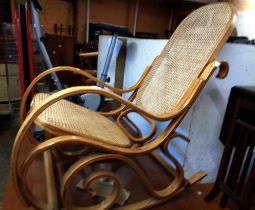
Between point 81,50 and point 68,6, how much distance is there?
132 centimetres

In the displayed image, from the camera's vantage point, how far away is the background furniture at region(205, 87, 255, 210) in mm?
910

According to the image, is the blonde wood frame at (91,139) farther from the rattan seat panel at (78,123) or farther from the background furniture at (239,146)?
the background furniture at (239,146)

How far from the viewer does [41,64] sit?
234 cm

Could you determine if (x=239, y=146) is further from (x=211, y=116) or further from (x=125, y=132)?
(x=125, y=132)

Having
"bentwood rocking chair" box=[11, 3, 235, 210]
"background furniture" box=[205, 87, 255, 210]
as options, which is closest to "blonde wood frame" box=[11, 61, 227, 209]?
"bentwood rocking chair" box=[11, 3, 235, 210]

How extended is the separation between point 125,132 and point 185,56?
52 centimetres

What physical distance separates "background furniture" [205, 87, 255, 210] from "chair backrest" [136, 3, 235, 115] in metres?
0.24

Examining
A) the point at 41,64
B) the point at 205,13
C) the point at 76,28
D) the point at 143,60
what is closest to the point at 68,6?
the point at 76,28

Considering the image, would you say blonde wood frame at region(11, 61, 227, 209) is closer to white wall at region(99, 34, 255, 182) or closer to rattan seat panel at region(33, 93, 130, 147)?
rattan seat panel at region(33, 93, 130, 147)

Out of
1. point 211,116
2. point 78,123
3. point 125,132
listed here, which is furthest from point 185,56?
point 78,123

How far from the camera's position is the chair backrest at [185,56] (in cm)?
94

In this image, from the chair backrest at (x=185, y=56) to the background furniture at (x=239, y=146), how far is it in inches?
9.6

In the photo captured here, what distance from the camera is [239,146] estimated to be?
Answer: 988 millimetres

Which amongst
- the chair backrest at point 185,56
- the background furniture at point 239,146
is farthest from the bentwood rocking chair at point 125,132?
the background furniture at point 239,146
